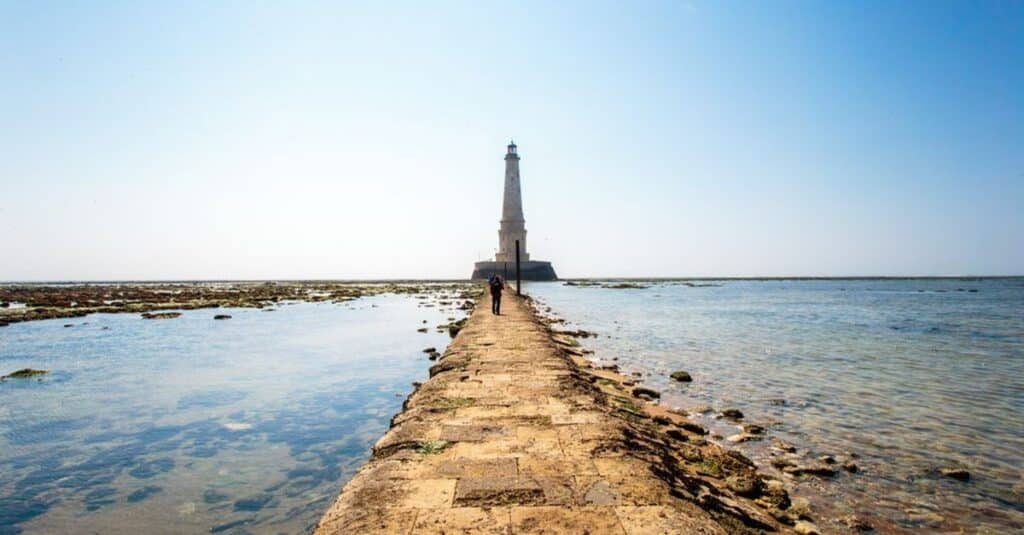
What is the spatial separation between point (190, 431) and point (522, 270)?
81795mm

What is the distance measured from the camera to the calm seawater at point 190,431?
4.91 metres

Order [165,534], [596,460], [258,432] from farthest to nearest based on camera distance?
[258,432], [165,534], [596,460]

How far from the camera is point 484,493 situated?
3.46 m

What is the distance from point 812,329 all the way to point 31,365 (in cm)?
2555

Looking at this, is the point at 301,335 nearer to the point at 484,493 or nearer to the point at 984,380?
the point at 484,493

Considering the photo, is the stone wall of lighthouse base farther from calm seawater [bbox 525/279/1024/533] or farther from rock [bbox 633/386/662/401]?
rock [bbox 633/386/662/401]

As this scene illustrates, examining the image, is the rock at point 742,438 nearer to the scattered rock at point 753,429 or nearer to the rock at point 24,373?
the scattered rock at point 753,429

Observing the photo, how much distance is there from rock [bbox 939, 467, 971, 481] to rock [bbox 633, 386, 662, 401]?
423cm

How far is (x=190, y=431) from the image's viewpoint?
745 cm

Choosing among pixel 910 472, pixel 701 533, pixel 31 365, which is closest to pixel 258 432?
pixel 701 533

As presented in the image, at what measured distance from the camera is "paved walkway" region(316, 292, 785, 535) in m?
3.07

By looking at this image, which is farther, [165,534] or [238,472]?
[238,472]

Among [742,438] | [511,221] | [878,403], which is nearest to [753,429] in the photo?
[742,438]

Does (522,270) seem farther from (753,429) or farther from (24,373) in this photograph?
(753,429)
